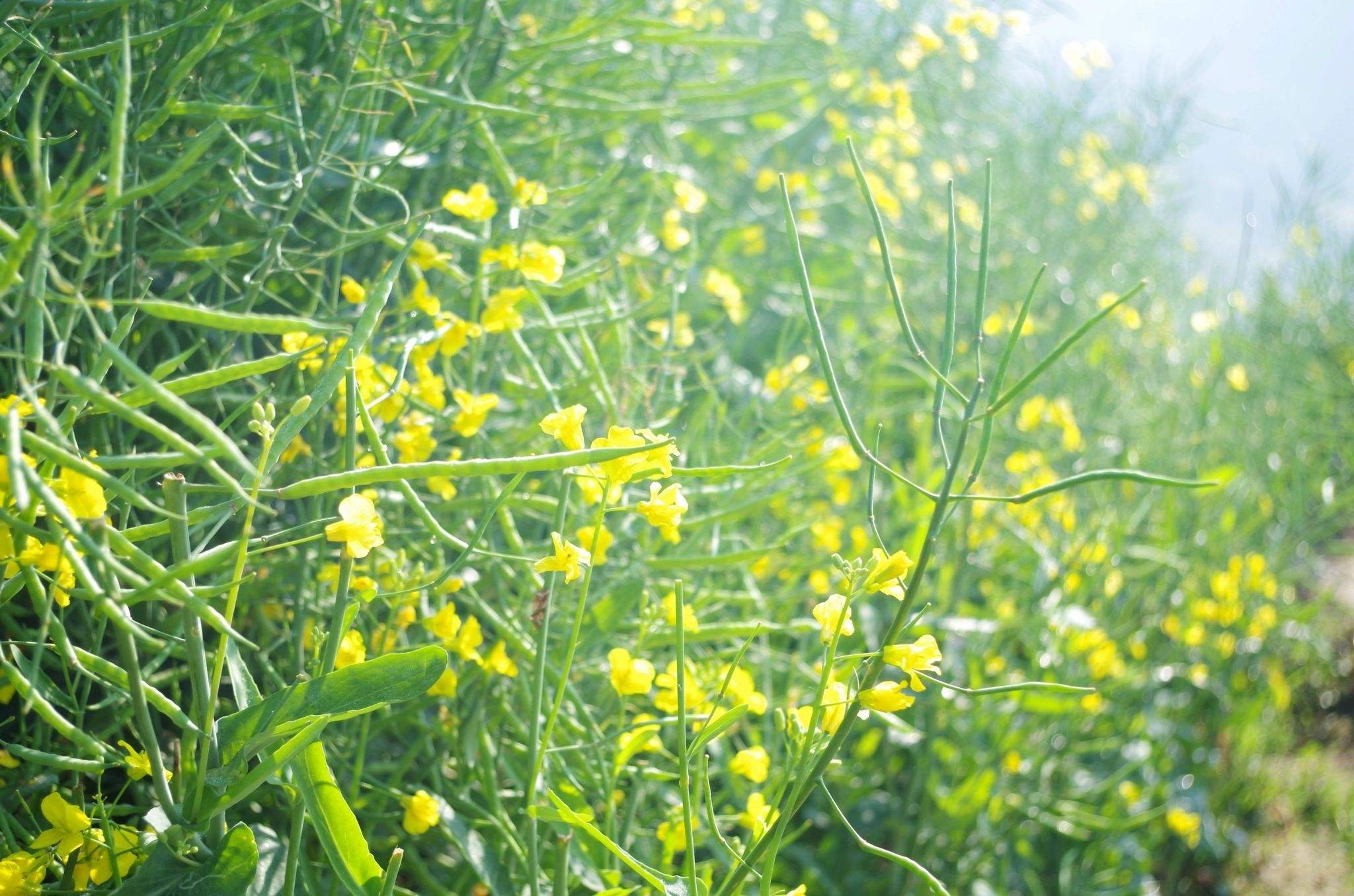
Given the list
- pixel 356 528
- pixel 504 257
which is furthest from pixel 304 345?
pixel 356 528

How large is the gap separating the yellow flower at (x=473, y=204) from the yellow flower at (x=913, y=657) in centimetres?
49

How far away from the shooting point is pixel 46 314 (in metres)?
0.50

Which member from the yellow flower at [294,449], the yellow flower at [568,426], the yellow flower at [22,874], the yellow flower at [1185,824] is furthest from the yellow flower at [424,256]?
the yellow flower at [1185,824]

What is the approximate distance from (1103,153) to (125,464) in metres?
2.84

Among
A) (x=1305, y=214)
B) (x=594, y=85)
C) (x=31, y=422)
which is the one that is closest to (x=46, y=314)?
A: (x=31, y=422)

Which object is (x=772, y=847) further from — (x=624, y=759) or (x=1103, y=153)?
(x=1103, y=153)

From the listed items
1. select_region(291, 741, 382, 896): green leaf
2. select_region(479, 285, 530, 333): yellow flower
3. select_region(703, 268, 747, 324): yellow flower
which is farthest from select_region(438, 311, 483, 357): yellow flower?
select_region(703, 268, 747, 324): yellow flower

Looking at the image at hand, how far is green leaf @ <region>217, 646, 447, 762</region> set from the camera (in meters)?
0.56

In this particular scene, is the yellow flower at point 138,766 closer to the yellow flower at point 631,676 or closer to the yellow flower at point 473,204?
the yellow flower at point 631,676

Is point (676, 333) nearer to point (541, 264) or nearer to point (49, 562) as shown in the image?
point (541, 264)

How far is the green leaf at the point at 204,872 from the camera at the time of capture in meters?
0.55

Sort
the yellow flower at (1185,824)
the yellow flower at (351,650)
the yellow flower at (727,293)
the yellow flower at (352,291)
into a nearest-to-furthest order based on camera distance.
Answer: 1. the yellow flower at (351,650)
2. the yellow flower at (352,291)
3. the yellow flower at (727,293)
4. the yellow flower at (1185,824)

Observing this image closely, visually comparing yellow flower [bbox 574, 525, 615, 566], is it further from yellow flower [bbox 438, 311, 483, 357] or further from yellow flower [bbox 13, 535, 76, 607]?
yellow flower [bbox 13, 535, 76, 607]

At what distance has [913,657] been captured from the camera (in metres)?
0.57
